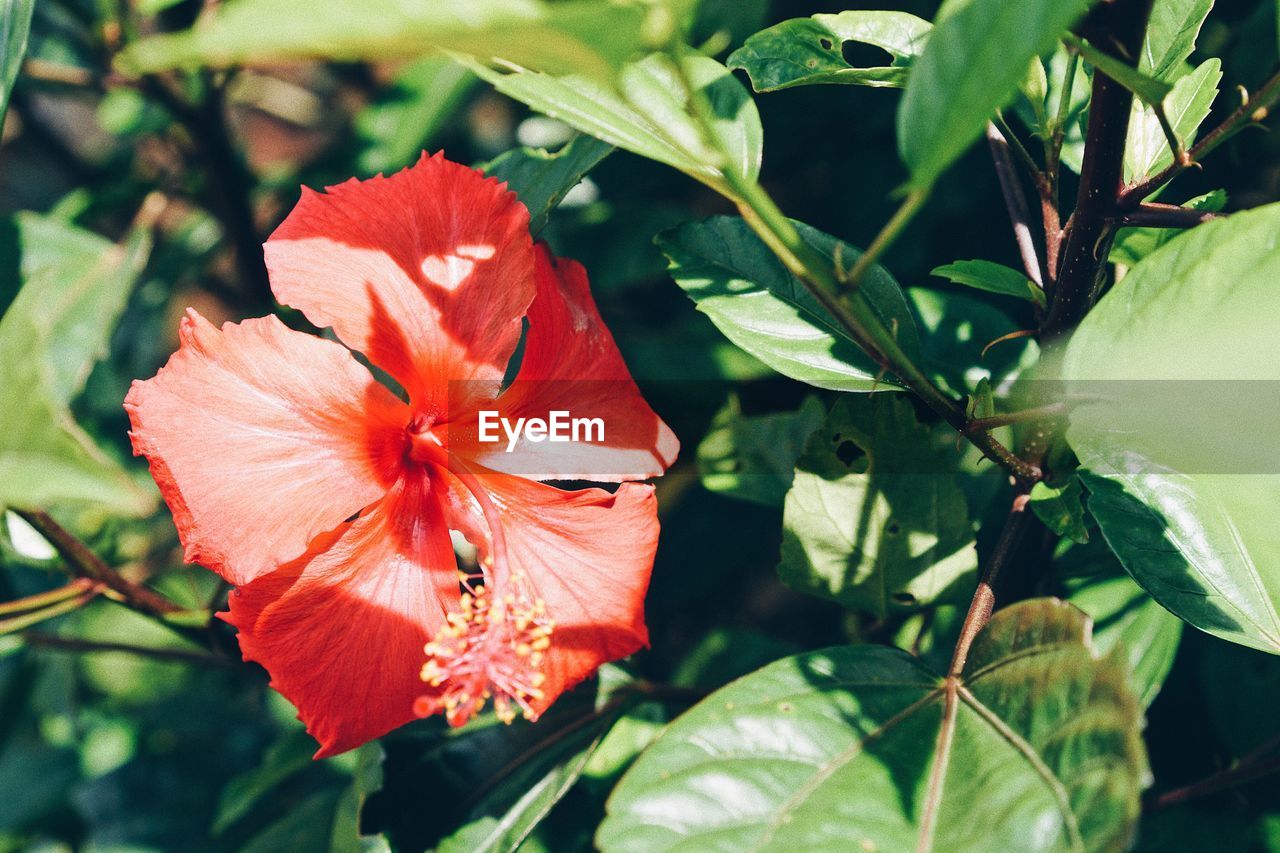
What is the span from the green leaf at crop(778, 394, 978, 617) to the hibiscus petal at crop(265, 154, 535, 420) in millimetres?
308

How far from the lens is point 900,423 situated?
880 millimetres

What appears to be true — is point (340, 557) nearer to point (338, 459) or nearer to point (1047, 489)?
point (338, 459)

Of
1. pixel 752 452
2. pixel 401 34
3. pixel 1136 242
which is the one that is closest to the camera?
pixel 401 34

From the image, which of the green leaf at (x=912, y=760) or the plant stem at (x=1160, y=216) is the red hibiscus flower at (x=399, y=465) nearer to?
the green leaf at (x=912, y=760)

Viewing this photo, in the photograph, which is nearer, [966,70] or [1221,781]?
[966,70]

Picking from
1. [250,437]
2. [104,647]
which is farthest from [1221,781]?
[104,647]

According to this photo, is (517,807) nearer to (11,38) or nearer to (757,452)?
(757,452)

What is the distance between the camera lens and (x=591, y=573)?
0.86m

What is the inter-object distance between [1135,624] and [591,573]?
0.55 meters

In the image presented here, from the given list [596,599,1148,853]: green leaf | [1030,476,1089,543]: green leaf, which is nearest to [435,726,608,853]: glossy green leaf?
[596,599,1148,853]: green leaf

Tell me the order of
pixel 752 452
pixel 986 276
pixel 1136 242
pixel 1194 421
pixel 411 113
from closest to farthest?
1. pixel 1194 421
2. pixel 986 276
3. pixel 1136 242
4. pixel 752 452
5. pixel 411 113

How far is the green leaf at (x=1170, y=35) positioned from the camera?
0.76m

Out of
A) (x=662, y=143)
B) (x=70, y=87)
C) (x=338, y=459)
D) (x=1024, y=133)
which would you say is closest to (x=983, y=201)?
(x=1024, y=133)

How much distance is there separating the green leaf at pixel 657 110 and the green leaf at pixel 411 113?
2.83 ft
